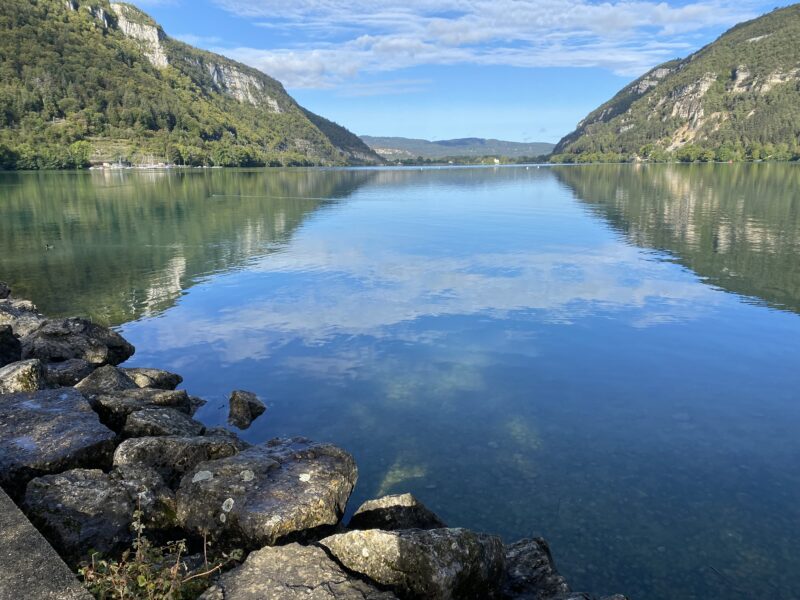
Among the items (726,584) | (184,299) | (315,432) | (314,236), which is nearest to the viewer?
(726,584)

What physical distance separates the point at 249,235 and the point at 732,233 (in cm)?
4788

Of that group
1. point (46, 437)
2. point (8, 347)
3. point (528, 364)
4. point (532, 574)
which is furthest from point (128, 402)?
point (528, 364)

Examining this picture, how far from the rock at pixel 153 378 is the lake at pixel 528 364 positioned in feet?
2.49

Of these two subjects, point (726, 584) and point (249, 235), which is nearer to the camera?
point (726, 584)

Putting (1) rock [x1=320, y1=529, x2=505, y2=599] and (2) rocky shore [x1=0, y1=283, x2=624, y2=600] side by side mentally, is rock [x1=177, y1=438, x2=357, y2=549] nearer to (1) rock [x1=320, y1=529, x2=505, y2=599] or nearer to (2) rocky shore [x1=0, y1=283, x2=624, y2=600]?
(2) rocky shore [x1=0, y1=283, x2=624, y2=600]

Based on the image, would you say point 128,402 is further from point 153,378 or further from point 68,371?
point 68,371

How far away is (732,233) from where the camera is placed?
55.1m

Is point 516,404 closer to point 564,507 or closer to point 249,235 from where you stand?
point 564,507

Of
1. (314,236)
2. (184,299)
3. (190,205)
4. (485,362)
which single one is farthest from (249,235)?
(485,362)

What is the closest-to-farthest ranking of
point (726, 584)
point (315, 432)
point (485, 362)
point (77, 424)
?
point (726, 584)
point (77, 424)
point (315, 432)
point (485, 362)

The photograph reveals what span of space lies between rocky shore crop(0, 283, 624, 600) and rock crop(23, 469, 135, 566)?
0.07 feet

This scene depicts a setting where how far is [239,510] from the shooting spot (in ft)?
33.0

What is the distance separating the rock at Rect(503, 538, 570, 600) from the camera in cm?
970

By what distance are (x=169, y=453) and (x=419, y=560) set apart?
6.27 metres
